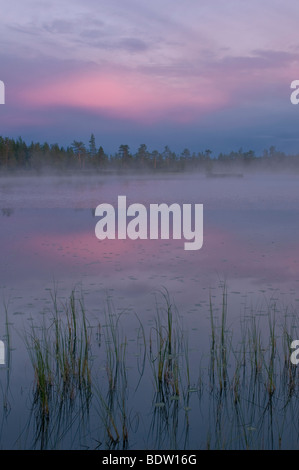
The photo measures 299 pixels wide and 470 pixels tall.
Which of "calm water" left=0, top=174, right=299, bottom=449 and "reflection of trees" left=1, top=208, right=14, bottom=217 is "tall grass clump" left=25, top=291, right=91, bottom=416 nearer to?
"calm water" left=0, top=174, right=299, bottom=449

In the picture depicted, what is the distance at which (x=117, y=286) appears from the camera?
Answer: 10.3 m

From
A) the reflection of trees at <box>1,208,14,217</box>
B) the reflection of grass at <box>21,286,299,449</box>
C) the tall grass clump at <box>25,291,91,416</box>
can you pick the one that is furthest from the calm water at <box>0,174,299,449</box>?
the reflection of trees at <box>1,208,14,217</box>

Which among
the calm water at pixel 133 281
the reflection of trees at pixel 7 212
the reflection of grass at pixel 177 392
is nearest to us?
the reflection of grass at pixel 177 392

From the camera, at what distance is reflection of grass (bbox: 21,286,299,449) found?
16.5ft

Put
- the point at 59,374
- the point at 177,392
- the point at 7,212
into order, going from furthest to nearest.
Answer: the point at 7,212
the point at 59,374
the point at 177,392

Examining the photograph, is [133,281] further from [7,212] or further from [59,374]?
[7,212]

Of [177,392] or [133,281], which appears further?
[133,281]

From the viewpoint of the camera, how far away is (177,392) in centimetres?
568

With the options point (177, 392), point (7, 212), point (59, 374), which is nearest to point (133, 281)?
point (59, 374)

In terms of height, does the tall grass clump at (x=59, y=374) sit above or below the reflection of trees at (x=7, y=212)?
below

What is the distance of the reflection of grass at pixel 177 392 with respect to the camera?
5016 millimetres

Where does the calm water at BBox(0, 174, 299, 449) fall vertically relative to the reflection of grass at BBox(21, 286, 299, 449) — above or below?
above

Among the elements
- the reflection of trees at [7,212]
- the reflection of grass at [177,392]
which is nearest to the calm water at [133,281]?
the reflection of grass at [177,392]

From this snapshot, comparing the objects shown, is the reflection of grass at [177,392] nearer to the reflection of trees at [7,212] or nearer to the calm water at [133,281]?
the calm water at [133,281]
